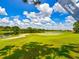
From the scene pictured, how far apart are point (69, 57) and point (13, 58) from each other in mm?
7765

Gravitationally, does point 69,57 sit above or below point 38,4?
below

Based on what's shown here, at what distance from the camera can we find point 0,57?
30344 millimetres

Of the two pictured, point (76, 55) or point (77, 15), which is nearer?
point (77, 15)

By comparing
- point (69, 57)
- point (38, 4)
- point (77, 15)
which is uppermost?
point (38, 4)

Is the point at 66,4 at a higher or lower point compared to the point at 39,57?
higher

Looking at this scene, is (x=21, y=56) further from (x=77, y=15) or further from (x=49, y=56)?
(x=77, y=15)

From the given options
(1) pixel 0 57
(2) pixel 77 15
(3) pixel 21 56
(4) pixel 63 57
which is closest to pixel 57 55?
(4) pixel 63 57

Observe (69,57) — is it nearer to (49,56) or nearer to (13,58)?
(49,56)

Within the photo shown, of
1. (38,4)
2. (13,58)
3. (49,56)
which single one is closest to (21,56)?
(13,58)

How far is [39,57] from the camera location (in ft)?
96.2

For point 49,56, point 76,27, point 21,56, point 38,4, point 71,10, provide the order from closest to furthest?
1. point 71,10
2. point 38,4
3. point 49,56
4. point 21,56
5. point 76,27

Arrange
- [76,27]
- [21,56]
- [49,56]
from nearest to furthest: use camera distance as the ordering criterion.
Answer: [49,56]
[21,56]
[76,27]

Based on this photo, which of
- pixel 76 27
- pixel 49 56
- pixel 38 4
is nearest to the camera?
pixel 38 4

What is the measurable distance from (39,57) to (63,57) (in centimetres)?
327
